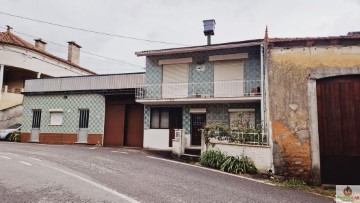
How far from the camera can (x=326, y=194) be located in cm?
670

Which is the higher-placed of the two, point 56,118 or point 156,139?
point 56,118

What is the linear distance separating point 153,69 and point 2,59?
614 inches

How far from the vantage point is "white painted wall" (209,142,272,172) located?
8.64 metres

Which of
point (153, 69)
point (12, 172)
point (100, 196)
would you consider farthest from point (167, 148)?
point (100, 196)

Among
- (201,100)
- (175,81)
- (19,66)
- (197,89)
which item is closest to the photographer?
(201,100)

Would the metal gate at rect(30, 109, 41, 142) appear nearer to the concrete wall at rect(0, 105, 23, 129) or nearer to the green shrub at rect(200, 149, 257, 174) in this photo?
the concrete wall at rect(0, 105, 23, 129)

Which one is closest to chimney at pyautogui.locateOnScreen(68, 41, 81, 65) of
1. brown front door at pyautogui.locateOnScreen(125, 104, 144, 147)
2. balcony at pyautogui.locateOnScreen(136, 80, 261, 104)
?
brown front door at pyautogui.locateOnScreen(125, 104, 144, 147)

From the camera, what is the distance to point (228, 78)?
1538cm

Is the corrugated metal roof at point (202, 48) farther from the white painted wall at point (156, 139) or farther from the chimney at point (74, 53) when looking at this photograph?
the chimney at point (74, 53)

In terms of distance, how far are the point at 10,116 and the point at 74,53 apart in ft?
34.7

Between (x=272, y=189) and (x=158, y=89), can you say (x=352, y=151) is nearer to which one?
(x=272, y=189)

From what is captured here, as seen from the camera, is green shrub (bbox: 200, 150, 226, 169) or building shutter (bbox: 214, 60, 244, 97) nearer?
green shrub (bbox: 200, 150, 226, 169)

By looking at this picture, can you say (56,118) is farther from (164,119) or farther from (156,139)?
(164,119)

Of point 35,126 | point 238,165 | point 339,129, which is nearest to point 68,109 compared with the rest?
point 35,126
